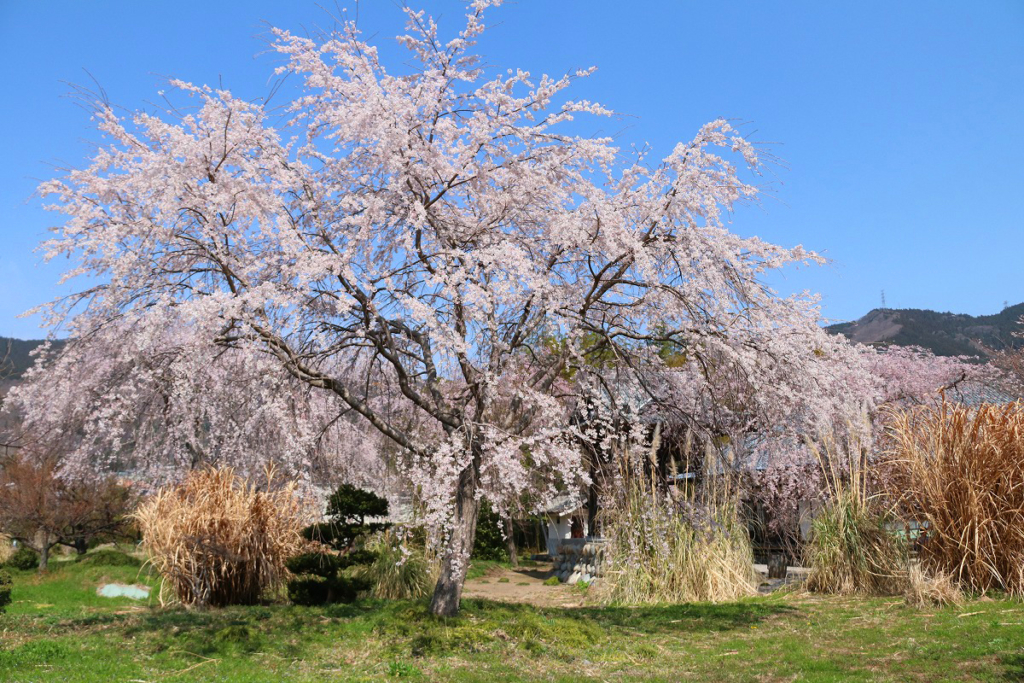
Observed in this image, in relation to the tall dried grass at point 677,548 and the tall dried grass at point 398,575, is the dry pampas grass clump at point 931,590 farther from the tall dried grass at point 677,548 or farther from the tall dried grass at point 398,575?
the tall dried grass at point 398,575

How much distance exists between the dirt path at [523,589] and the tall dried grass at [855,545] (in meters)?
3.53

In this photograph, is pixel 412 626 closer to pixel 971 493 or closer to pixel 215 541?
pixel 215 541

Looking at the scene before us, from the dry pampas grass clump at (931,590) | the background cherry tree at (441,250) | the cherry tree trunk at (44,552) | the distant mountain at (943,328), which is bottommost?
the dry pampas grass clump at (931,590)

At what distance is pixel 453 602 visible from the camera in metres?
7.53

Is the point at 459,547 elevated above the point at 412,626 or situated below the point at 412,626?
above

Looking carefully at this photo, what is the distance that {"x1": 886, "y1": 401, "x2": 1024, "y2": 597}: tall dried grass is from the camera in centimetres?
806

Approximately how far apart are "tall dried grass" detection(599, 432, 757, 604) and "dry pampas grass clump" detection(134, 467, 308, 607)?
4.63 meters

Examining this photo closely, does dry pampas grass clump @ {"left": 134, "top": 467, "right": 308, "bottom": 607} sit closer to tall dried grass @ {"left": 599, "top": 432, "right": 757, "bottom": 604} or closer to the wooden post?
tall dried grass @ {"left": 599, "top": 432, "right": 757, "bottom": 604}

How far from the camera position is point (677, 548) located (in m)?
10.1

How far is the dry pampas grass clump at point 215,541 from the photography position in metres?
9.40

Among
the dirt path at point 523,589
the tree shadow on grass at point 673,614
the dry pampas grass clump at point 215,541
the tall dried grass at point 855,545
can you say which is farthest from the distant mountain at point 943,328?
the dry pampas grass clump at point 215,541

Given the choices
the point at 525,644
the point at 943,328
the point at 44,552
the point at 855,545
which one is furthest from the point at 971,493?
the point at 943,328

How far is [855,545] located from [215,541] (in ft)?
26.9

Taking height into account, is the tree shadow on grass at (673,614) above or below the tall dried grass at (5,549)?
below
